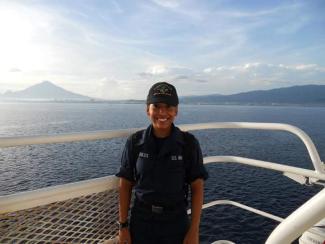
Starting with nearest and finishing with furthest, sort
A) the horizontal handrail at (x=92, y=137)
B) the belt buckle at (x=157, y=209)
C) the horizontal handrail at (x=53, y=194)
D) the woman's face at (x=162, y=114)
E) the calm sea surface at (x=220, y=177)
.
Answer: the horizontal handrail at (x=53, y=194) → the horizontal handrail at (x=92, y=137) → the belt buckle at (x=157, y=209) → the woman's face at (x=162, y=114) → the calm sea surface at (x=220, y=177)

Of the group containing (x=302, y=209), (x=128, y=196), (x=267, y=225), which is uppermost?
(x=302, y=209)

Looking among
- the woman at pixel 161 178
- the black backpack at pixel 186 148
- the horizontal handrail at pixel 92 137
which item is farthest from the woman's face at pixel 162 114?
the horizontal handrail at pixel 92 137

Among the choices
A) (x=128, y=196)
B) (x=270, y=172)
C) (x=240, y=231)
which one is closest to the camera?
(x=128, y=196)

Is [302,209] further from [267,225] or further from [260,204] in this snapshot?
[260,204]

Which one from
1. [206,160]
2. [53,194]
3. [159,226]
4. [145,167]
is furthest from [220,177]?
[53,194]

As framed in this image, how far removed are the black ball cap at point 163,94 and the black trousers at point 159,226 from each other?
0.97 m

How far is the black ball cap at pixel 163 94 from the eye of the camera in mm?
2656

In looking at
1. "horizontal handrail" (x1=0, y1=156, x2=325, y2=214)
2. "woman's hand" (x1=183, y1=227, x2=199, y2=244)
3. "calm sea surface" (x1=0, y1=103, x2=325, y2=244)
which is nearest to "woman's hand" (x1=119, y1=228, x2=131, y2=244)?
"horizontal handrail" (x1=0, y1=156, x2=325, y2=214)

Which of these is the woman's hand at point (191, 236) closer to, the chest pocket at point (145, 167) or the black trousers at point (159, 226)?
the black trousers at point (159, 226)

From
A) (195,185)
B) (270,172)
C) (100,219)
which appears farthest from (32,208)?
(270,172)

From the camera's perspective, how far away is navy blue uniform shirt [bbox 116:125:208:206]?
2.58 metres

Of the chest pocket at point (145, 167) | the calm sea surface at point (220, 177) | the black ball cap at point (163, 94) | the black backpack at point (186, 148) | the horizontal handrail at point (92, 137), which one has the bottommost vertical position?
the calm sea surface at point (220, 177)

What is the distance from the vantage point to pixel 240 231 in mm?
17328

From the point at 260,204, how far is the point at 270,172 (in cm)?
841
